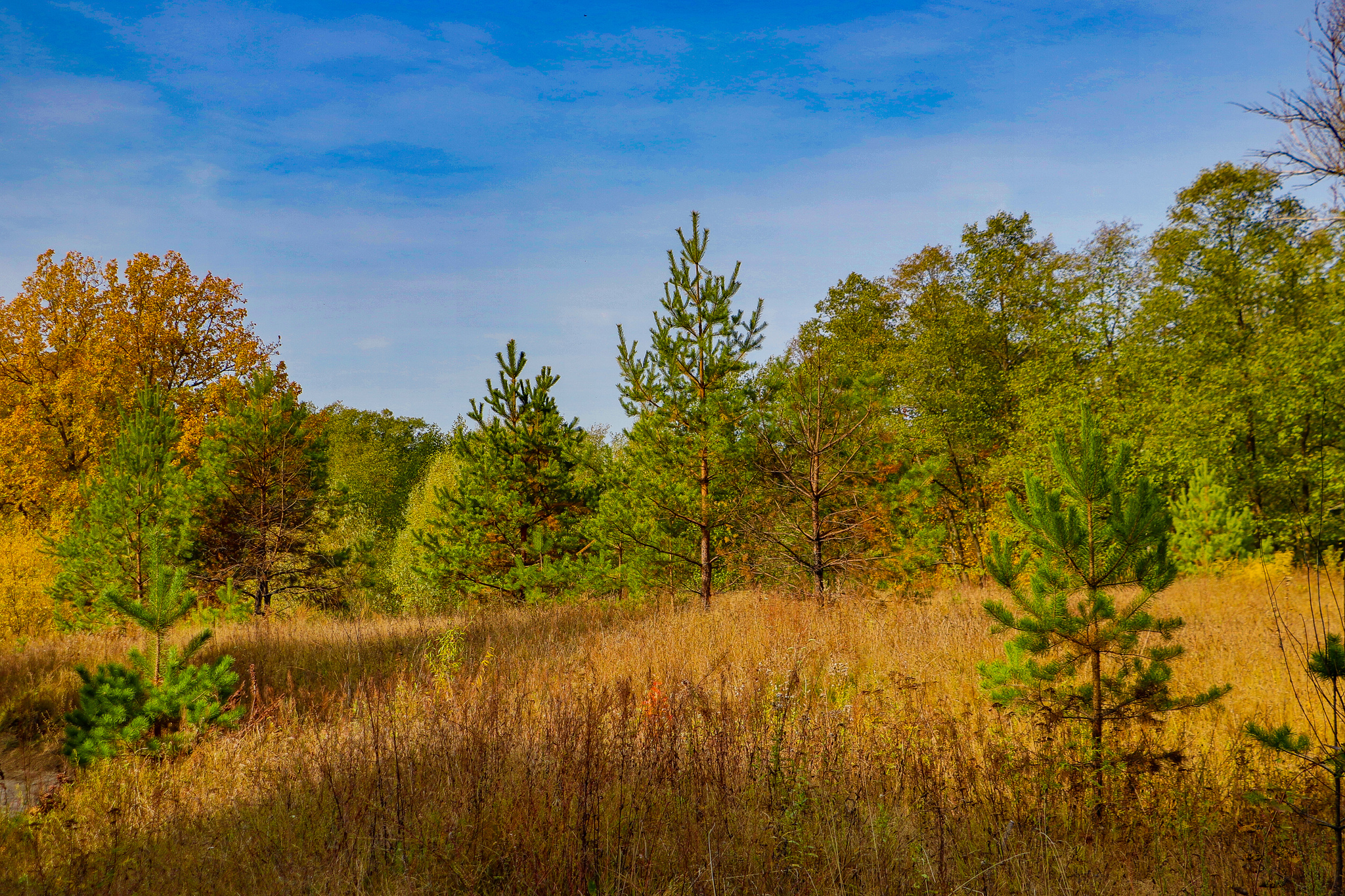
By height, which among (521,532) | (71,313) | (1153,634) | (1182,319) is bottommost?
(1153,634)

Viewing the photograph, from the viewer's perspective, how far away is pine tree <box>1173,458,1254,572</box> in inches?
548

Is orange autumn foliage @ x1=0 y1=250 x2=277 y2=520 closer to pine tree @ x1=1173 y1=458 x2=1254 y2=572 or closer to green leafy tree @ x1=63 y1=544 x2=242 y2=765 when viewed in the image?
green leafy tree @ x1=63 y1=544 x2=242 y2=765

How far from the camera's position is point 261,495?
1650 cm

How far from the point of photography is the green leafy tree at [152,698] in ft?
18.6

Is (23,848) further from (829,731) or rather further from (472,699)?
(829,731)

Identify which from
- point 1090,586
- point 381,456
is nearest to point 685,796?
point 1090,586

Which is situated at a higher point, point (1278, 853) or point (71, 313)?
point (71, 313)

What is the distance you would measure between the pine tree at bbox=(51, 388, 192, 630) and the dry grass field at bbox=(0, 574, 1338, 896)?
610 cm

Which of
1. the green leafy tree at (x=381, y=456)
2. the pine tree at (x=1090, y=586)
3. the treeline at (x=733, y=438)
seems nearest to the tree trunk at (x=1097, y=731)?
the pine tree at (x=1090, y=586)

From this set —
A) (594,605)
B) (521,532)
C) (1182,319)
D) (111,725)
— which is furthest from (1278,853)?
(1182,319)

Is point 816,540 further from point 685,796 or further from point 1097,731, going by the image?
point 685,796

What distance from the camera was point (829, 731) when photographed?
5004 mm

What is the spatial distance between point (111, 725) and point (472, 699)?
9.99 ft

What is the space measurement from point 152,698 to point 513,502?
28.4 feet
